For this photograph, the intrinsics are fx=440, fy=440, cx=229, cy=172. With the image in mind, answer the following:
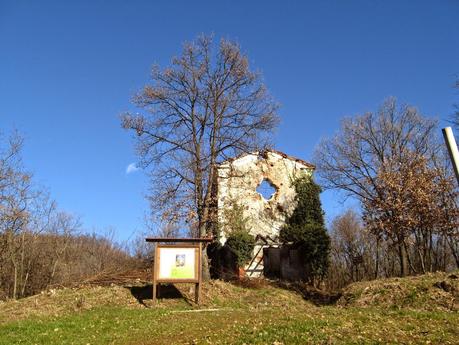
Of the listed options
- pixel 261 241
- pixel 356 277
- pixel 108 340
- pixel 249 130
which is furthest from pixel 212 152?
pixel 356 277

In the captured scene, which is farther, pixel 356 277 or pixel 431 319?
pixel 356 277

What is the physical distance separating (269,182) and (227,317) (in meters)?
19.7

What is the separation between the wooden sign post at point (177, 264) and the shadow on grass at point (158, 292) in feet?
3.39

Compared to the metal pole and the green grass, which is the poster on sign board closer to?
the green grass

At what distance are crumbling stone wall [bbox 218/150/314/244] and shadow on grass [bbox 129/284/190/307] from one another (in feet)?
35.1

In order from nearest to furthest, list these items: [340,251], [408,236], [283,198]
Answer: [408,236] < [283,198] < [340,251]

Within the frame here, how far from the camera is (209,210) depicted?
880 inches

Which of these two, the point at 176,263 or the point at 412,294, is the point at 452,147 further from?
the point at 176,263

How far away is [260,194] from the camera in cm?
3117

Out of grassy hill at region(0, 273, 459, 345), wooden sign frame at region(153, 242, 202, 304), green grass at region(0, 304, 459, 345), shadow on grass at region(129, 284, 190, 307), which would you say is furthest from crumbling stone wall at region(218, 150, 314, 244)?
green grass at region(0, 304, 459, 345)

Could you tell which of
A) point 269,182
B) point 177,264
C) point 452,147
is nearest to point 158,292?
point 177,264

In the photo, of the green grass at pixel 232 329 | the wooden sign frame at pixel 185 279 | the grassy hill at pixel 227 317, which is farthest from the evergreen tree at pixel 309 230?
the green grass at pixel 232 329

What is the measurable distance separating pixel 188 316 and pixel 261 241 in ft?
54.2

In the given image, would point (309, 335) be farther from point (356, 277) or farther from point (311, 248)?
point (356, 277)
